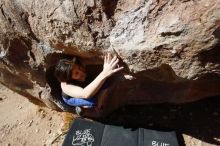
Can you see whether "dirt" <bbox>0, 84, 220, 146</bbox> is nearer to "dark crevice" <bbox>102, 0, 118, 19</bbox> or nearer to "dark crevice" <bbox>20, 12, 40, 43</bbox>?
"dark crevice" <bbox>20, 12, 40, 43</bbox>

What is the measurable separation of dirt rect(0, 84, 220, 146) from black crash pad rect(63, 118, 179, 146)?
0.26 feet

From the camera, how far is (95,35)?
6.23 feet

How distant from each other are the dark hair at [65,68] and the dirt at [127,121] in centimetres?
52

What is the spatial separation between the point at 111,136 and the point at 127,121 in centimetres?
20

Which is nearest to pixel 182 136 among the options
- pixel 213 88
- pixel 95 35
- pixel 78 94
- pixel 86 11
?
pixel 213 88

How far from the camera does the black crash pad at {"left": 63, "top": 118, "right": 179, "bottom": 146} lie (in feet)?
7.43

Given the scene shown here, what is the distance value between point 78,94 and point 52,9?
59cm

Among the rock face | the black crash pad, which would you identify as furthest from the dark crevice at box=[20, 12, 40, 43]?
the black crash pad

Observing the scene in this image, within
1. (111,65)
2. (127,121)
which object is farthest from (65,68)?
(127,121)

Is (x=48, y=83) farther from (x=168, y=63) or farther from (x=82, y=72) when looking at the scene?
(x=168, y=63)

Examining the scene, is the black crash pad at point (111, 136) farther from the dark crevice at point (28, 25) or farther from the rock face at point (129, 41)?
the dark crevice at point (28, 25)

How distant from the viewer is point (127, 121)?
2.50 meters

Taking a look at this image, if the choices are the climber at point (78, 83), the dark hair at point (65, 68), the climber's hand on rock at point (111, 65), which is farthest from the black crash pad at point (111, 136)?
the climber's hand on rock at point (111, 65)

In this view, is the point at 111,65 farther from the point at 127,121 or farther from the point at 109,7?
the point at 127,121
